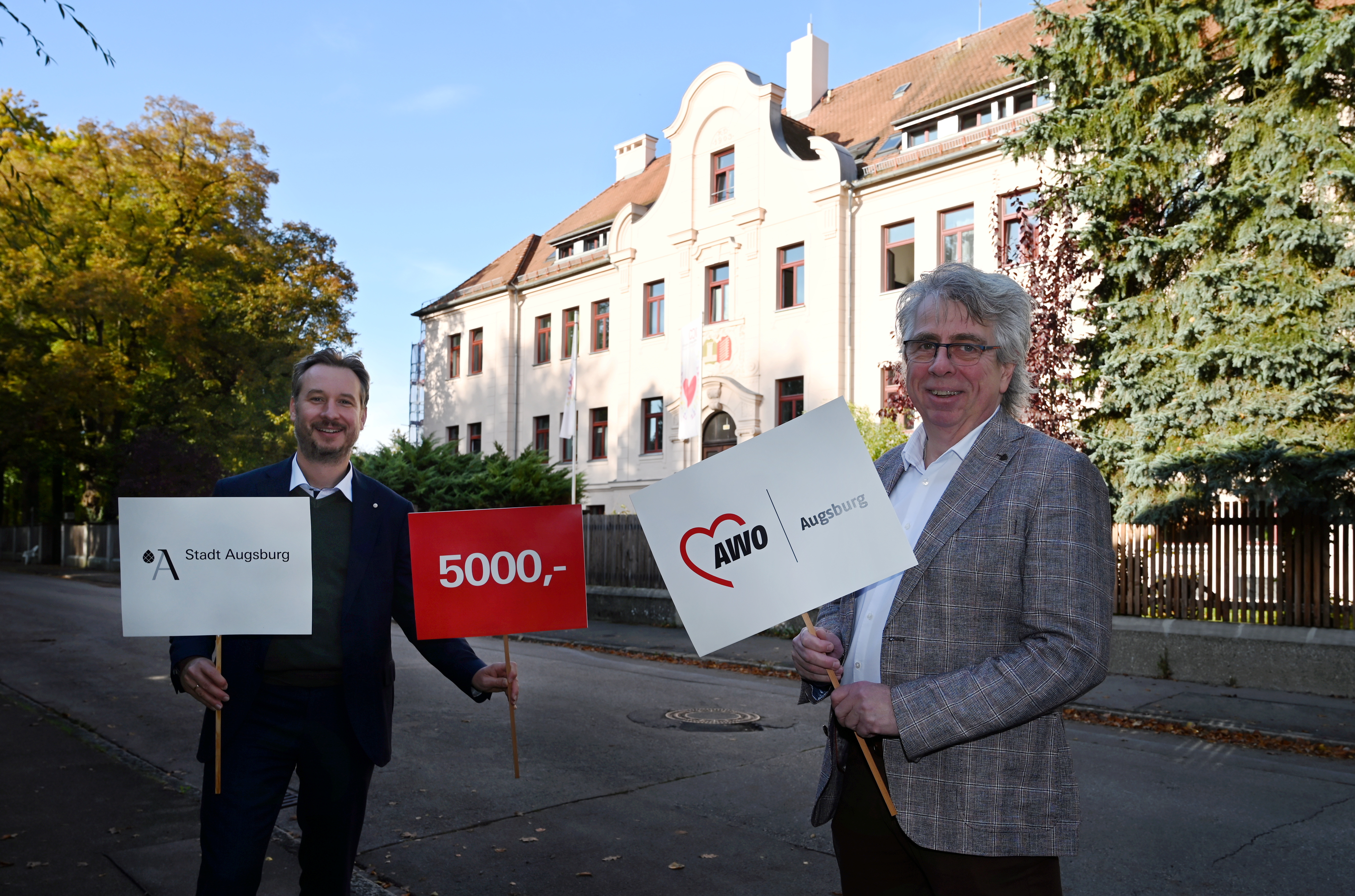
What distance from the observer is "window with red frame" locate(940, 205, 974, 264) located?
22844 millimetres

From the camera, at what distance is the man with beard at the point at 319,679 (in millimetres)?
3107

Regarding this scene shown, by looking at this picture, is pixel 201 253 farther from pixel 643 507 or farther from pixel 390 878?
pixel 643 507

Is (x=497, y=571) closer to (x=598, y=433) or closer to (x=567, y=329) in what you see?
(x=598, y=433)

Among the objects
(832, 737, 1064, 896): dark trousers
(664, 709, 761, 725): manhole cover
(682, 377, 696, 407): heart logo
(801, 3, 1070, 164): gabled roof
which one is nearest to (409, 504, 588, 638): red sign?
(832, 737, 1064, 896): dark trousers

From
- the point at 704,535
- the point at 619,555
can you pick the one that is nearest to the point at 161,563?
the point at 704,535

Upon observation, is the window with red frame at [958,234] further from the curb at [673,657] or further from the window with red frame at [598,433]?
the window with red frame at [598,433]

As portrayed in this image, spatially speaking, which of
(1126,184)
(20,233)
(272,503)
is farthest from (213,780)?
(20,233)

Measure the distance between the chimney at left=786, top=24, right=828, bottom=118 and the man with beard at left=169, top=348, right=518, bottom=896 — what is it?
102 ft

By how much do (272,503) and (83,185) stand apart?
Result: 35381mm

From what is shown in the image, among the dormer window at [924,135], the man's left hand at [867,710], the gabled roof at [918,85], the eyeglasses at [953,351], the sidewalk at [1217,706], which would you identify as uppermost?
the gabled roof at [918,85]

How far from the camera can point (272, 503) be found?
322 cm

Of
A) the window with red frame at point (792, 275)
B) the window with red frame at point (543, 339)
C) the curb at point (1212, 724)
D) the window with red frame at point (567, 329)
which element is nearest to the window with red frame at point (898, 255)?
the window with red frame at point (792, 275)

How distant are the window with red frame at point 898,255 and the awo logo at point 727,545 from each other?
22.4 meters

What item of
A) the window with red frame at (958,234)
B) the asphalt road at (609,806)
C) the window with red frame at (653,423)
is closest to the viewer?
the asphalt road at (609,806)
